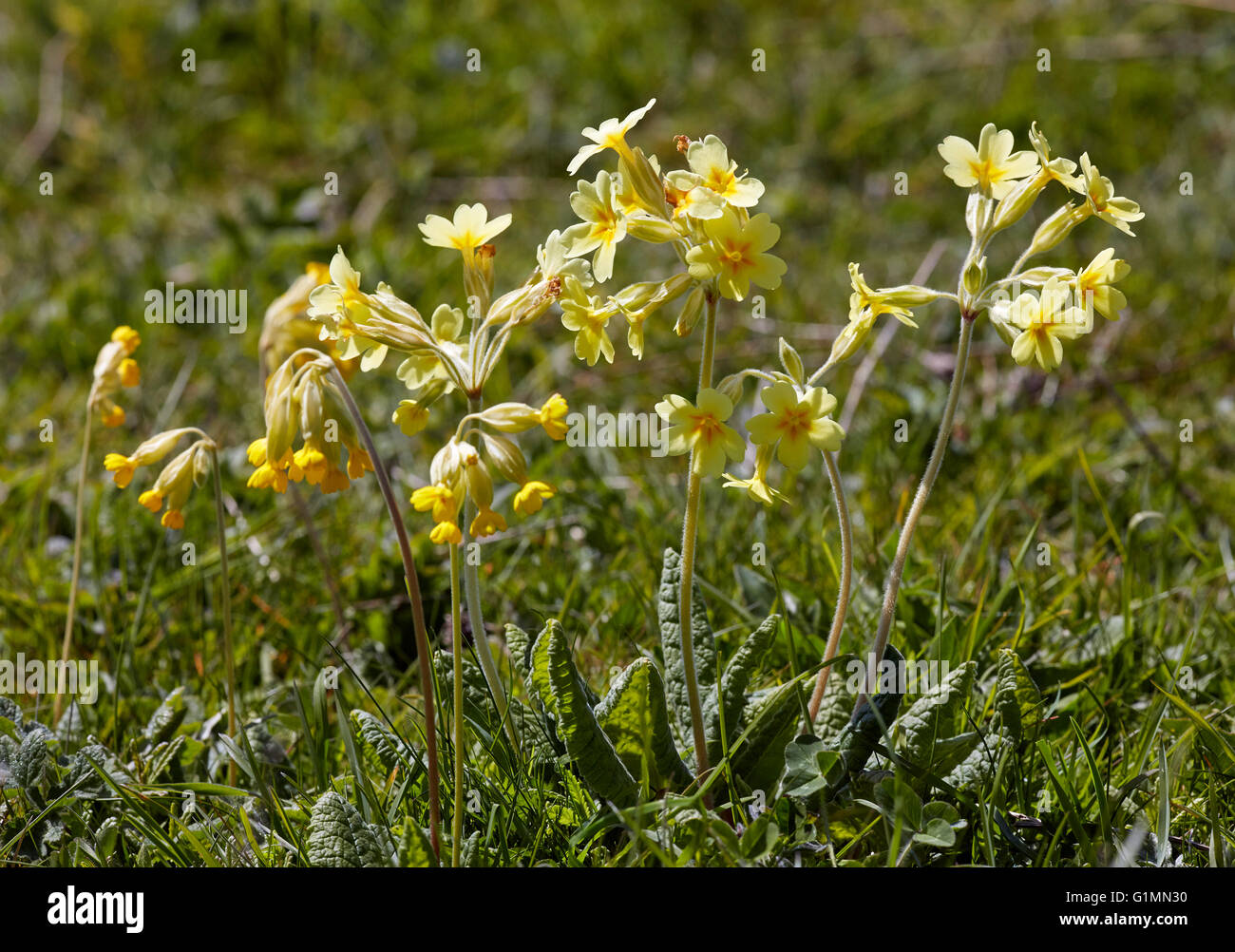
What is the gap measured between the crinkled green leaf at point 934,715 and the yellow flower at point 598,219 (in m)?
0.73

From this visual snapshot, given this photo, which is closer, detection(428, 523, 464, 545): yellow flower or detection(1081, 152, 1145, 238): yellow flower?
detection(428, 523, 464, 545): yellow flower

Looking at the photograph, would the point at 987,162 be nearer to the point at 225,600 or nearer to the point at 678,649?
the point at 678,649

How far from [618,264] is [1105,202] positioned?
277 centimetres

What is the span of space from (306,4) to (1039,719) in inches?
194

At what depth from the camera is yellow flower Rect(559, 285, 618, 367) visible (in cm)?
156

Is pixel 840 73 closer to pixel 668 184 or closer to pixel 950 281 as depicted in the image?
pixel 950 281

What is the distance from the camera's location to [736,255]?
4.88ft

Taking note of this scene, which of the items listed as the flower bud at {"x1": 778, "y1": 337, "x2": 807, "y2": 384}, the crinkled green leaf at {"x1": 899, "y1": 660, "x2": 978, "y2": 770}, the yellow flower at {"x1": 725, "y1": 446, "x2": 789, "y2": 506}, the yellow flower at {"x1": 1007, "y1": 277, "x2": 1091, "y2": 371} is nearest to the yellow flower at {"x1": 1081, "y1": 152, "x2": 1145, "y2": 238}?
the yellow flower at {"x1": 1007, "y1": 277, "x2": 1091, "y2": 371}

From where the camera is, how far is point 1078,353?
3.60m

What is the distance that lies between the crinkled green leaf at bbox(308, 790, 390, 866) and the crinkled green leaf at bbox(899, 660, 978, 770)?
2.46 ft

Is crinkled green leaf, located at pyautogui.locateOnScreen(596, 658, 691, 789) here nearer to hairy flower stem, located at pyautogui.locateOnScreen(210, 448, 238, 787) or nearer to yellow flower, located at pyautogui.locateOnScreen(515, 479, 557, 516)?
yellow flower, located at pyautogui.locateOnScreen(515, 479, 557, 516)

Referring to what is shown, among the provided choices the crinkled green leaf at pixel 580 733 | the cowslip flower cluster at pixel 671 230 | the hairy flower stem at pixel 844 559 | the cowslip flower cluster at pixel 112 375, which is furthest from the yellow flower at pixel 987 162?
the cowslip flower cluster at pixel 112 375

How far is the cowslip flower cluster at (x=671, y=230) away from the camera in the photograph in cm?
148

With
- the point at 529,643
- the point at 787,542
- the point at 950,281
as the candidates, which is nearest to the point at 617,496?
the point at 787,542
